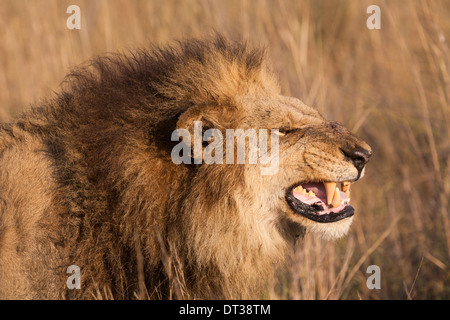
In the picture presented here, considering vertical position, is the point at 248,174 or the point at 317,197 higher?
the point at 248,174

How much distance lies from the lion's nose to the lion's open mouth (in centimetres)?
18

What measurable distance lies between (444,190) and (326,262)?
1.34 m

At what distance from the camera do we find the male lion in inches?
129

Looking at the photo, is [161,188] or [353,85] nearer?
[161,188]

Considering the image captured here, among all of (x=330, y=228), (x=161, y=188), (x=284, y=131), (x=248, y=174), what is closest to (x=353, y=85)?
(x=284, y=131)

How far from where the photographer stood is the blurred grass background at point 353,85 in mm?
5438

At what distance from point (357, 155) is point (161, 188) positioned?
1.11 metres

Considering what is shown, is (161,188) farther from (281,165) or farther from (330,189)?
(330,189)

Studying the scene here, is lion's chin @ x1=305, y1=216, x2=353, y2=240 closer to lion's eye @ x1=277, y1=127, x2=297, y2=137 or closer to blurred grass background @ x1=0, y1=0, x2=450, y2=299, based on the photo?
lion's eye @ x1=277, y1=127, x2=297, y2=137

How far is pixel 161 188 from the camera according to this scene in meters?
3.40
